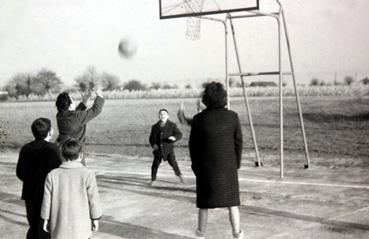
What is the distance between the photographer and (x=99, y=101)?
6543 millimetres

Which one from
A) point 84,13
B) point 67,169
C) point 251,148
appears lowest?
point 251,148

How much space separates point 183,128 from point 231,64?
2.16 metres

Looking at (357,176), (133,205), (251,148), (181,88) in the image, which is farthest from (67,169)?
(181,88)

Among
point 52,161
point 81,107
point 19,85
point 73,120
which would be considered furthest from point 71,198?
point 19,85

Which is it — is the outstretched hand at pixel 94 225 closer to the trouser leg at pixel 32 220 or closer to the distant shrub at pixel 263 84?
the trouser leg at pixel 32 220

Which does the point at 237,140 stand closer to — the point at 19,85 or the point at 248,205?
the point at 248,205

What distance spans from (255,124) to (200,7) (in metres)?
6.48

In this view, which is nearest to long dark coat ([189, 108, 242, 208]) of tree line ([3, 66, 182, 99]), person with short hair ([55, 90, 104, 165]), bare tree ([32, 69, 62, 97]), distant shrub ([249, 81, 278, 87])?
person with short hair ([55, 90, 104, 165])

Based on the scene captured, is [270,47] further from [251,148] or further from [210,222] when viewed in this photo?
[210,222]

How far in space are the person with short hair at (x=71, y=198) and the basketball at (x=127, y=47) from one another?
12.2 metres

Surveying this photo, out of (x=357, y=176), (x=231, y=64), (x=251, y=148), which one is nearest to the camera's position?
(x=357, y=176)

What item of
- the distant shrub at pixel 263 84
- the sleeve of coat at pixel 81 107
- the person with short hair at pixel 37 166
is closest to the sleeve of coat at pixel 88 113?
the sleeve of coat at pixel 81 107

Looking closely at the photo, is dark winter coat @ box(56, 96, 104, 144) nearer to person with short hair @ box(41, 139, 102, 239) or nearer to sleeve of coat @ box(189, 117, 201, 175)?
sleeve of coat @ box(189, 117, 201, 175)

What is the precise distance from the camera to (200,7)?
9.58 metres
